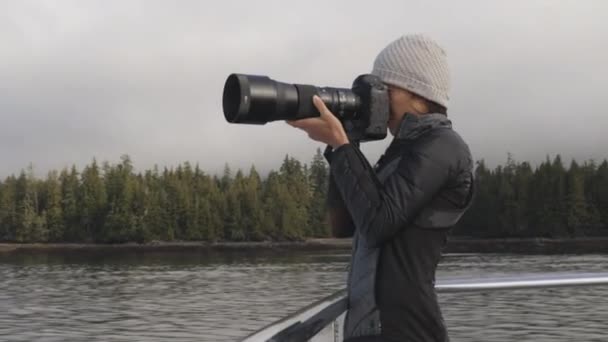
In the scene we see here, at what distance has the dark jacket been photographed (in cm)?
247

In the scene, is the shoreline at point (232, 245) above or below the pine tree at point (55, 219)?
below

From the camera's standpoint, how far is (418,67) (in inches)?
104

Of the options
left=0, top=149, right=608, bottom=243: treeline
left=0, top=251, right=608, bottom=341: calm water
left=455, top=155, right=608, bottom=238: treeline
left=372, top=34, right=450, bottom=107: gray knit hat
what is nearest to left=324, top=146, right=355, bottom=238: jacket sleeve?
left=372, top=34, right=450, bottom=107: gray knit hat

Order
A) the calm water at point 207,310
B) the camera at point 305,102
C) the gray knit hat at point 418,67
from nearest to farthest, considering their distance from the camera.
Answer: the camera at point 305,102 < the gray knit hat at point 418,67 < the calm water at point 207,310

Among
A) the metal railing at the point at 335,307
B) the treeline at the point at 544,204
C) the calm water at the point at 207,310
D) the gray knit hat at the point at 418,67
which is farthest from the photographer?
the treeline at the point at 544,204

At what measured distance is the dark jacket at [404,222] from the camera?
8.11 feet

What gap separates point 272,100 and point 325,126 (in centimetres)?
20

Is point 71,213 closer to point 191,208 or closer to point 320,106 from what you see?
point 191,208

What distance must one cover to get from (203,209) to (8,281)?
102662 millimetres

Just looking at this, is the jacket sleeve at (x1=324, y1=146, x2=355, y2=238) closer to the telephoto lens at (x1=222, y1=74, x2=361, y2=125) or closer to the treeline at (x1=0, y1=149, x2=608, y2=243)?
the telephoto lens at (x1=222, y1=74, x2=361, y2=125)

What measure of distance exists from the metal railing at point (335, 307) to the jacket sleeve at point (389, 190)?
0.31 metres

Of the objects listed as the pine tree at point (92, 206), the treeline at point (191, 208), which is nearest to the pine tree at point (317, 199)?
the treeline at point (191, 208)

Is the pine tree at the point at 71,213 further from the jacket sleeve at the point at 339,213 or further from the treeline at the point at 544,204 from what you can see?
the jacket sleeve at the point at 339,213

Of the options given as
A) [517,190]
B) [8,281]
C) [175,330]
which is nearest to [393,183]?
[175,330]
